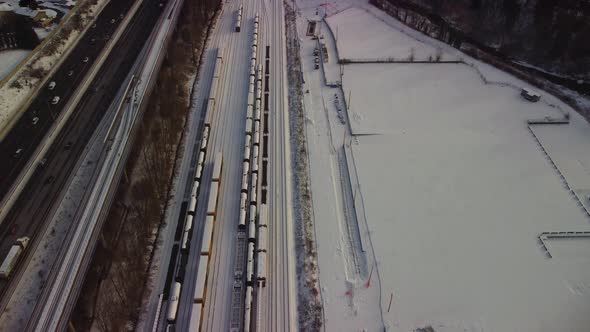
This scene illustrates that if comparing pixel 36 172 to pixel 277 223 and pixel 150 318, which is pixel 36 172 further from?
pixel 277 223

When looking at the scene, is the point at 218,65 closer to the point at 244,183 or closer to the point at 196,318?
the point at 244,183

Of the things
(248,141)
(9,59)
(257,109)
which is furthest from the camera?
(9,59)

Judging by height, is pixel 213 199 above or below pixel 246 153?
below

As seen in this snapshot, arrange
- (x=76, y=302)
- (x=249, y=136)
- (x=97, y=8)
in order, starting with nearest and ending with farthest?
(x=76, y=302) < (x=249, y=136) < (x=97, y=8)

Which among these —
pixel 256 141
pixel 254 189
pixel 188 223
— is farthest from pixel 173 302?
pixel 256 141

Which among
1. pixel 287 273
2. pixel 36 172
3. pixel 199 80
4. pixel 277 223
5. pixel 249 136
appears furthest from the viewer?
pixel 199 80

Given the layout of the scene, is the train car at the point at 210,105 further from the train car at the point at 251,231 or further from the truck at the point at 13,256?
the truck at the point at 13,256

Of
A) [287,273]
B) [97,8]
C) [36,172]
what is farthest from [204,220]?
[97,8]

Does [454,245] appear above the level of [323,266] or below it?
above

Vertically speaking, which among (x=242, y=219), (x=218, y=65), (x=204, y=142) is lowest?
(x=242, y=219)
